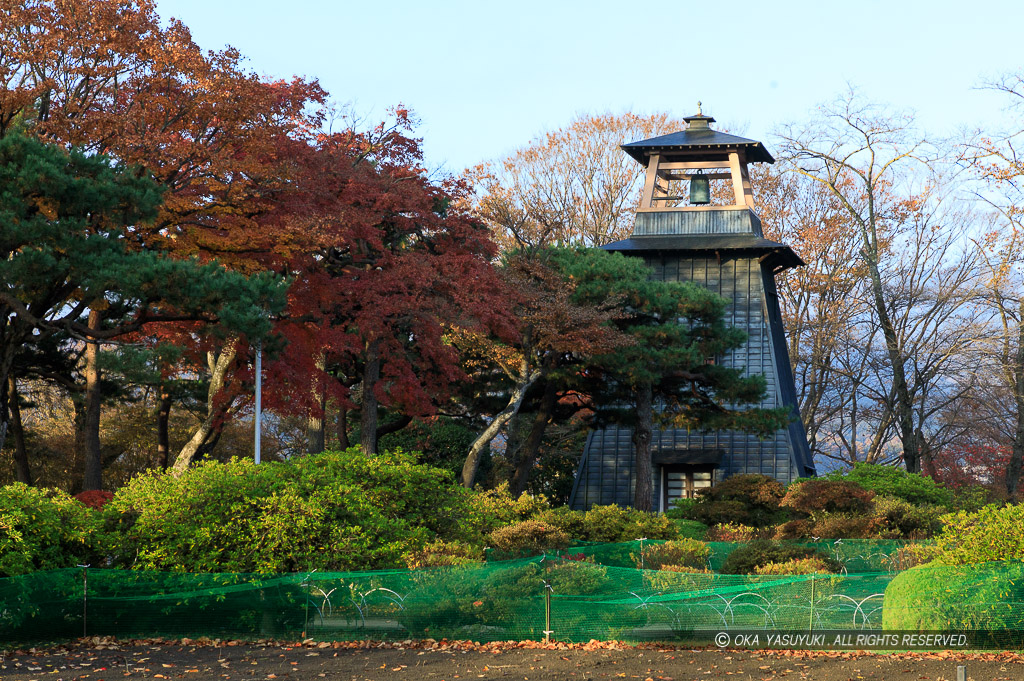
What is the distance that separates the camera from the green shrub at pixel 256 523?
14.0 m

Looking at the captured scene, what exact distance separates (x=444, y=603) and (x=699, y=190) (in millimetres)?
24895

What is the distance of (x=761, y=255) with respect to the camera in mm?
33312

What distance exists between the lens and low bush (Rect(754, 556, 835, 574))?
14266 millimetres

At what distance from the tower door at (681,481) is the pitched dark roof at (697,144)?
402 inches

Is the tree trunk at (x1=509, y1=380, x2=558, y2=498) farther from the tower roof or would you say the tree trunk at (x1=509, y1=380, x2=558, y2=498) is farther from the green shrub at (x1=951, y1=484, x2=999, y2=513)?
the green shrub at (x1=951, y1=484, x2=999, y2=513)

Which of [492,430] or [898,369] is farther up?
[898,369]

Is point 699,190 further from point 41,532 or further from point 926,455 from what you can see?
point 41,532

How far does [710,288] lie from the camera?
1330 inches

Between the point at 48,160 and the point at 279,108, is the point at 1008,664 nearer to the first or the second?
the point at 48,160

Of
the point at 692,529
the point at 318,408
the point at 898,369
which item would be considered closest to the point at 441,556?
the point at 692,529

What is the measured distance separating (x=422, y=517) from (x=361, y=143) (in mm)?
12470

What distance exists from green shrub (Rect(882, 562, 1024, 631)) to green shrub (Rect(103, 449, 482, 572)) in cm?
668

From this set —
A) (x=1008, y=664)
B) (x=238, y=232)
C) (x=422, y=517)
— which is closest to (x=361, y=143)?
(x=238, y=232)

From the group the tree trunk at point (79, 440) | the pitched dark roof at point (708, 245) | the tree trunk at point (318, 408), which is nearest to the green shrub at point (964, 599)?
the tree trunk at point (318, 408)
